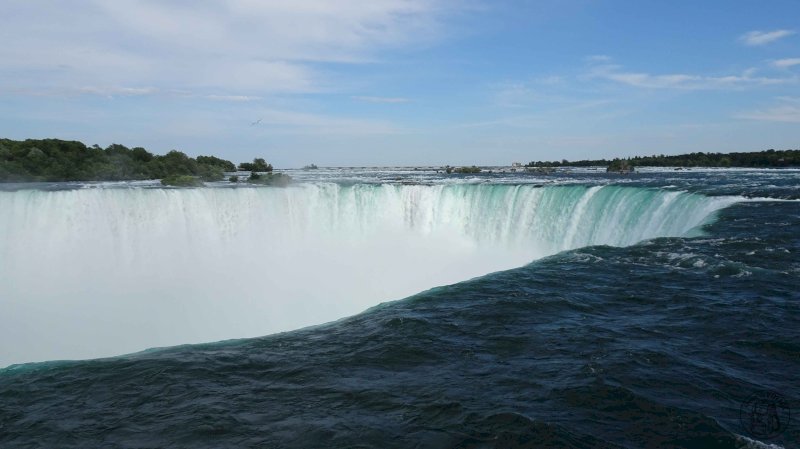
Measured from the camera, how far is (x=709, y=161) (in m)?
66.2

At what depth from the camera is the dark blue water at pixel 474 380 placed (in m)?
5.15

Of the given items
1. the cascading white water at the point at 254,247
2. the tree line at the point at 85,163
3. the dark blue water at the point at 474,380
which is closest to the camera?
the dark blue water at the point at 474,380

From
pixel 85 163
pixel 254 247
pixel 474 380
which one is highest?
pixel 85 163

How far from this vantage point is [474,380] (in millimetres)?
6273

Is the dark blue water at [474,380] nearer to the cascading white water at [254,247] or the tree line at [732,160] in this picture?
the cascading white water at [254,247]

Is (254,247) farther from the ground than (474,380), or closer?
closer

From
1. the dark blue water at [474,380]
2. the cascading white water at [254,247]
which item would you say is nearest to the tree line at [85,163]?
the cascading white water at [254,247]

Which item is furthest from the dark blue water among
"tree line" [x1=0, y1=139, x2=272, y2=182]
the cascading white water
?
"tree line" [x1=0, y1=139, x2=272, y2=182]

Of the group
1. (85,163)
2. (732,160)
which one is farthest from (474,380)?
(732,160)

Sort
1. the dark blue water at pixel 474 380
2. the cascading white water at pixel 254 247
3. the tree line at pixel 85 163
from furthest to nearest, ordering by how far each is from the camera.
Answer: the tree line at pixel 85 163, the cascading white water at pixel 254 247, the dark blue water at pixel 474 380

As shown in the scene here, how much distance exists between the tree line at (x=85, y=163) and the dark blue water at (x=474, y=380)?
33960 mm

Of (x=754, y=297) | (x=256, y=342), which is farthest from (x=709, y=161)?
(x=256, y=342)

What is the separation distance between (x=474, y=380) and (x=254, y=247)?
16023mm

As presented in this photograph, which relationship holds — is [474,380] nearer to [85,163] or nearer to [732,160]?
[85,163]
